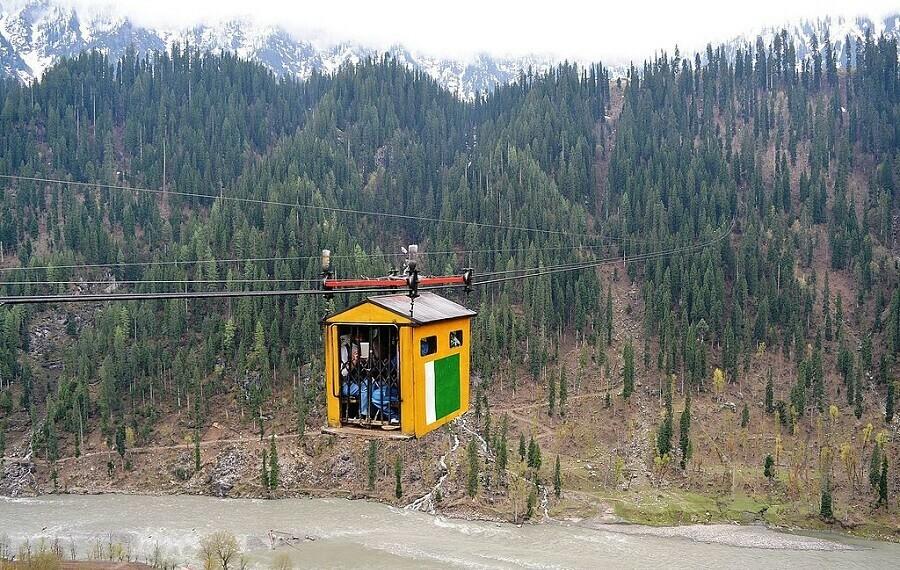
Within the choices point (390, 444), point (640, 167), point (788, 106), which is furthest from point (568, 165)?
point (390, 444)

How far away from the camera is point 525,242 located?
376 feet

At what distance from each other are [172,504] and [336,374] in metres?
63.7

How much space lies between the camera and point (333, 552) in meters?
63.2

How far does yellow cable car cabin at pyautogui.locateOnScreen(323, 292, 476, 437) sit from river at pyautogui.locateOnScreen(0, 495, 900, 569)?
138 ft

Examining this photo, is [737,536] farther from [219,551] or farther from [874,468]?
[219,551]

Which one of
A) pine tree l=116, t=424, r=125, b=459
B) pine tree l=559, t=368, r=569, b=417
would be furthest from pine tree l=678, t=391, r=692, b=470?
Result: pine tree l=116, t=424, r=125, b=459

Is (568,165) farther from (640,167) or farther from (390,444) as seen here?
(390,444)

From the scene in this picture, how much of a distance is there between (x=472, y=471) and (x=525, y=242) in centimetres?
4679

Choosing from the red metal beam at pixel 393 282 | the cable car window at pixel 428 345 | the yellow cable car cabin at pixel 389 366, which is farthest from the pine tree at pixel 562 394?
the red metal beam at pixel 393 282

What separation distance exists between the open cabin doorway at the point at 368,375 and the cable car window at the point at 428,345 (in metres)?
0.68

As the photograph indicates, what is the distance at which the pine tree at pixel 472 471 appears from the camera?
7412 centimetres

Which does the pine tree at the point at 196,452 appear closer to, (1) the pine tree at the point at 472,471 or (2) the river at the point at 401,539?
(2) the river at the point at 401,539

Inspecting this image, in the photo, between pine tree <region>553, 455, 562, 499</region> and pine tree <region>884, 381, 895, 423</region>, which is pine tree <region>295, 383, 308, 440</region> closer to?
pine tree <region>553, 455, 562, 499</region>

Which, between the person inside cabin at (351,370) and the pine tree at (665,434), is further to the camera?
the pine tree at (665,434)
